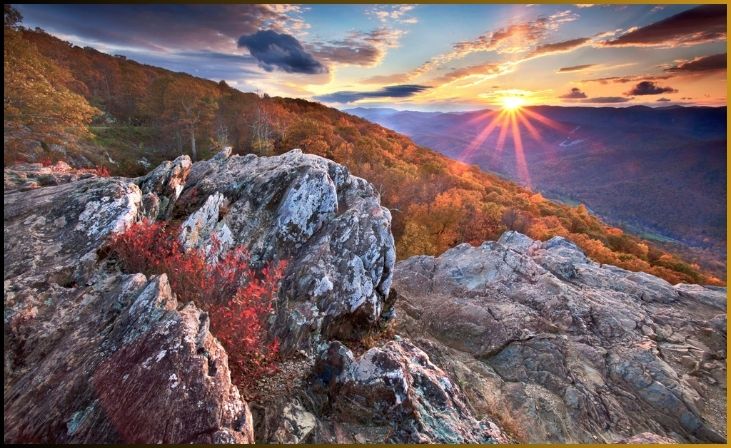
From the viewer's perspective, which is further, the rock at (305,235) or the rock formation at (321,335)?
the rock at (305,235)

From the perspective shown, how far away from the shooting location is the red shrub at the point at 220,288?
632 cm

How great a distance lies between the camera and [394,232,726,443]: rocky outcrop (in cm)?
795

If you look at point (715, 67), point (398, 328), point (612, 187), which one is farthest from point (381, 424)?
point (612, 187)

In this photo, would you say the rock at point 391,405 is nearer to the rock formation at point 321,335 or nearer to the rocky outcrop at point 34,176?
the rock formation at point 321,335

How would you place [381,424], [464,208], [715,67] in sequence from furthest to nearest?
[464,208]
[715,67]
[381,424]

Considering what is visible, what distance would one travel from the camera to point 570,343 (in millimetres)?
→ 9766

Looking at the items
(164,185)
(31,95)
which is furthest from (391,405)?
(31,95)

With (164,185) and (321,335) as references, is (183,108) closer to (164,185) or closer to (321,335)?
(164,185)

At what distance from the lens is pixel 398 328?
33.0 ft

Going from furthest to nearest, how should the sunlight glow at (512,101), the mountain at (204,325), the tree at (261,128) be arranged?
the tree at (261,128)
the sunlight glow at (512,101)
the mountain at (204,325)

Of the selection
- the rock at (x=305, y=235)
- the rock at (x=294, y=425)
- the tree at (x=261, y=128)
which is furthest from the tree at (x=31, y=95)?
the tree at (x=261, y=128)

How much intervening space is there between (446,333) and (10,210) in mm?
11109

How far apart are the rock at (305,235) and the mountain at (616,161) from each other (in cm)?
446

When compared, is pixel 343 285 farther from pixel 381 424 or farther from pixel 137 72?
pixel 137 72
